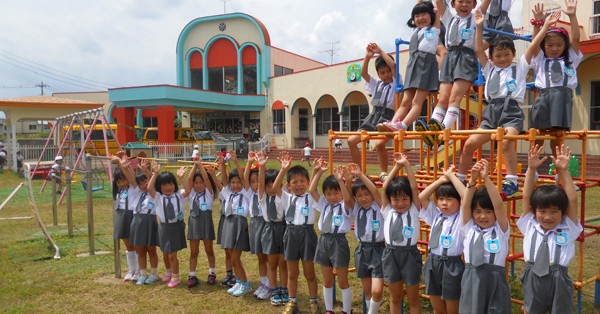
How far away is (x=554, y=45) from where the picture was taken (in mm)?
4238

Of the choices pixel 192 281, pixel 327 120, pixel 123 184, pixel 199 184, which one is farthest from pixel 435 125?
pixel 327 120

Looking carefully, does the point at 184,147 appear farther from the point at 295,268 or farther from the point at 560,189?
the point at 560,189

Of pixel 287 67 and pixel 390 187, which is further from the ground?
pixel 287 67

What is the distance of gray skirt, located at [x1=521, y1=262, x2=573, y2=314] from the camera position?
10.6 feet

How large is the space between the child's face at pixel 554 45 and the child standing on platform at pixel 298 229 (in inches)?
99.4

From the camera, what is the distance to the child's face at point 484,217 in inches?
136

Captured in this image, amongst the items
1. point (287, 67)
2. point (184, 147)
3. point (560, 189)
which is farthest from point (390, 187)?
point (287, 67)

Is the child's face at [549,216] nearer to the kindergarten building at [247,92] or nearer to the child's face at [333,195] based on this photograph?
the child's face at [333,195]

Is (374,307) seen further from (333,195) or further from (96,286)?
(96,286)

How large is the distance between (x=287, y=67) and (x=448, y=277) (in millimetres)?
30979

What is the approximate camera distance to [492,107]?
4316 millimetres

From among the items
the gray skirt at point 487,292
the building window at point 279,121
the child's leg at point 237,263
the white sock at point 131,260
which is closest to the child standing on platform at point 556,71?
the gray skirt at point 487,292

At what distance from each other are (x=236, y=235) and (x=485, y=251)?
2.86 metres

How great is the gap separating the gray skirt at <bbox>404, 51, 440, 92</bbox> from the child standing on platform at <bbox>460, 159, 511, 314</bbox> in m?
1.78
